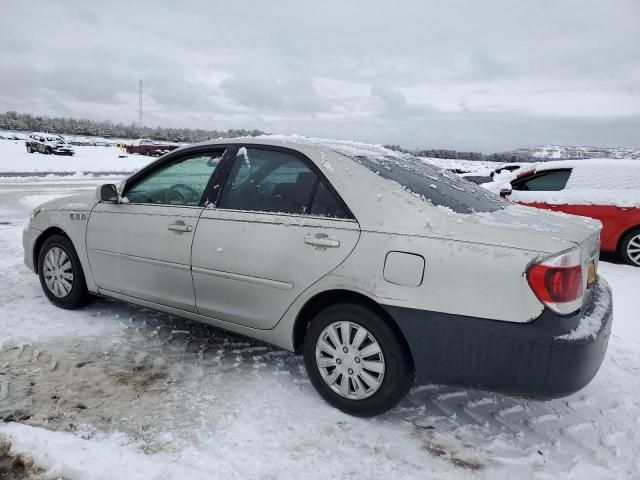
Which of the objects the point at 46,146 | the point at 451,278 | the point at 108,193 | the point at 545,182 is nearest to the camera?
the point at 451,278

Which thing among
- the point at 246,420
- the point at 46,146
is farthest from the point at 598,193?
the point at 46,146

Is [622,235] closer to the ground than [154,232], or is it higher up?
closer to the ground

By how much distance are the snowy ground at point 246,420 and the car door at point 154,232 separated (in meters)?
0.44

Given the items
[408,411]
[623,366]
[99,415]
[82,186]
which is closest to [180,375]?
[99,415]

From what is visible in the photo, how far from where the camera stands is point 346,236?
9.18ft

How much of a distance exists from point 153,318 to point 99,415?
5.23ft

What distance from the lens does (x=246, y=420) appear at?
9.24 feet

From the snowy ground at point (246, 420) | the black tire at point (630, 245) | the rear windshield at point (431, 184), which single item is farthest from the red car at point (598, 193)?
the rear windshield at point (431, 184)

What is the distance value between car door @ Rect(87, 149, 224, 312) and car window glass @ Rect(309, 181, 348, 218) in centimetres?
93

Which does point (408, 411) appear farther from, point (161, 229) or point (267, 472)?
point (161, 229)

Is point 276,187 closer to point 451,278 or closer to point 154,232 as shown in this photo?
point 154,232

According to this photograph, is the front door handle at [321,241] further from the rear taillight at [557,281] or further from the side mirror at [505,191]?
the side mirror at [505,191]

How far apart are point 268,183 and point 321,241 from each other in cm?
65

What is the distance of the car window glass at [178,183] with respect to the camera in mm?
3600
